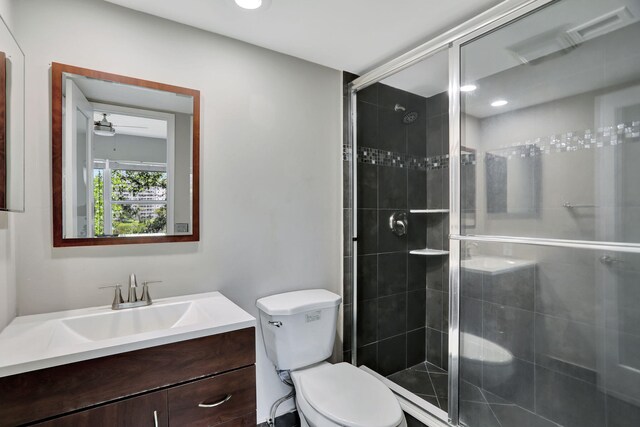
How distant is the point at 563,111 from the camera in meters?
1.31

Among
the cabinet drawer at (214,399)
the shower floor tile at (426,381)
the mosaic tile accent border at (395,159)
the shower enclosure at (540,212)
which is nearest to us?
the cabinet drawer at (214,399)

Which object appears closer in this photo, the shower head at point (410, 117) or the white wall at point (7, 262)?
the white wall at point (7, 262)

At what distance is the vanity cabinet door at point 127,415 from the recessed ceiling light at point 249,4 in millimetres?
1577

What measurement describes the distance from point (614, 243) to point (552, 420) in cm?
83

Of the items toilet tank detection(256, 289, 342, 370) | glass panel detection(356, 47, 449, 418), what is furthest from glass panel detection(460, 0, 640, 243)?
toilet tank detection(256, 289, 342, 370)

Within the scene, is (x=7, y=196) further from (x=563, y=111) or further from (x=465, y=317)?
(x=563, y=111)

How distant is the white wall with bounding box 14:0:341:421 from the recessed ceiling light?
12.3 inches

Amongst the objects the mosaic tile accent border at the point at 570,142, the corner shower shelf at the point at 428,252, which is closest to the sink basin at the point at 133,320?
the mosaic tile accent border at the point at 570,142

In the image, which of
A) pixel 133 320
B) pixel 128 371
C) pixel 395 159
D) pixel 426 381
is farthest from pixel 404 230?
pixel 128 371

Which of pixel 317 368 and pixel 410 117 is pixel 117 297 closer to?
pixel 317 368

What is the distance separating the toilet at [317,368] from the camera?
1304 millimetres

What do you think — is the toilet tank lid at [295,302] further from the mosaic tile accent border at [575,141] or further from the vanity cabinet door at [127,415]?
the mosaic tile accent border at [575,141]

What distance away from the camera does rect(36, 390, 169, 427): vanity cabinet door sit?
93 cm

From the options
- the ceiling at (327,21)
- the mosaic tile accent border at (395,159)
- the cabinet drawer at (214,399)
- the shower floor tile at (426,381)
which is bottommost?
the shower floor tile at (426,381)
